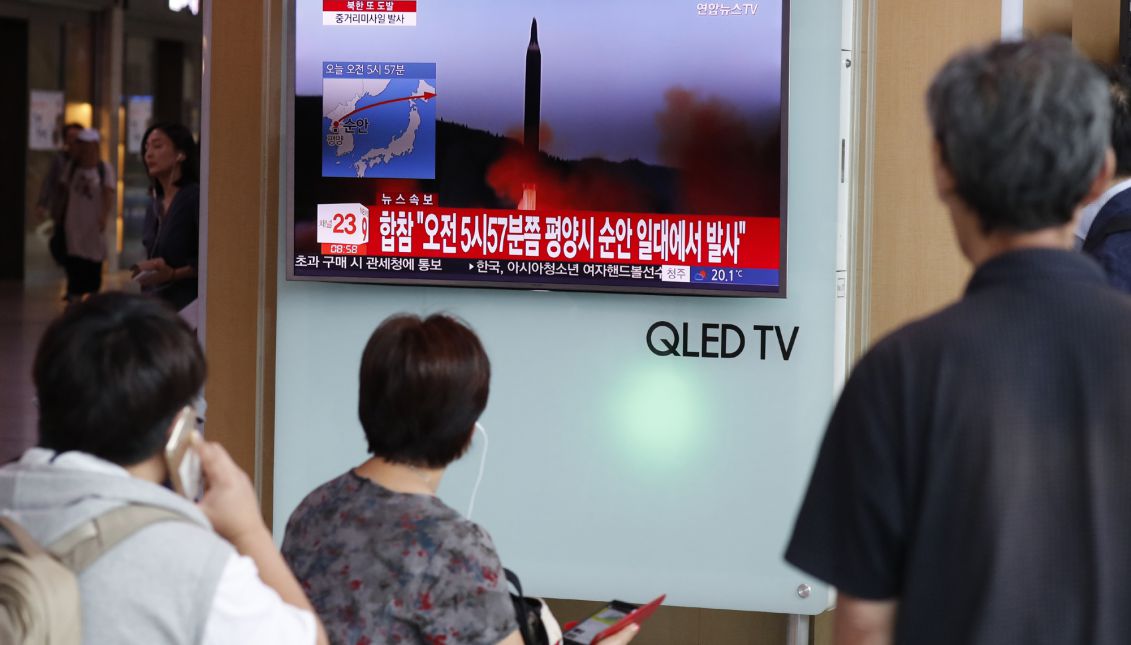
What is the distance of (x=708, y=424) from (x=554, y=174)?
806 mm

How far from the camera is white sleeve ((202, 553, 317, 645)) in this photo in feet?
4.80

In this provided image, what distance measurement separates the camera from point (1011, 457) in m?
1.31

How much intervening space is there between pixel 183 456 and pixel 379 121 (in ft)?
7.40

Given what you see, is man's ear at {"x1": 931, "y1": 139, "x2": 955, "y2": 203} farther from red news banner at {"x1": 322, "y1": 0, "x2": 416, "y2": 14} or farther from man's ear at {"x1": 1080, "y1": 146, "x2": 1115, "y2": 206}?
red news banner at {"x1": 322, "y1": 0, "x2": 416, "y2": 14}

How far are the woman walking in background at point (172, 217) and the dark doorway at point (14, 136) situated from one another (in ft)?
36.4

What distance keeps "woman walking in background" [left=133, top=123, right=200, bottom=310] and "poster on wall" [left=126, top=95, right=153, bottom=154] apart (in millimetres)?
13410

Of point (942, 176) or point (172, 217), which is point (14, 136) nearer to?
point (172, 217)

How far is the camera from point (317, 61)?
3.78 meters

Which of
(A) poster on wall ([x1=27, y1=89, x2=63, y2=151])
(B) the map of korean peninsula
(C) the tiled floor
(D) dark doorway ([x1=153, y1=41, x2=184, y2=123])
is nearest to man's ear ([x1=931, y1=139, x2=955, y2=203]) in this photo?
(C) the tiled floor

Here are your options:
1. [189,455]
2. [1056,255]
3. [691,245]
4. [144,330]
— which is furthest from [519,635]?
[691,245]

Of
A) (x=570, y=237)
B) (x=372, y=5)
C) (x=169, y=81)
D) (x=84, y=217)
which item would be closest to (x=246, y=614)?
(x=570, y=237)

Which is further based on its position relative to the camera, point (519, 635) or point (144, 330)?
point (519, 635)

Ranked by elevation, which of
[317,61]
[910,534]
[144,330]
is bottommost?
[910,534]

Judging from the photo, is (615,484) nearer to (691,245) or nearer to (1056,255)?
(691,245)
